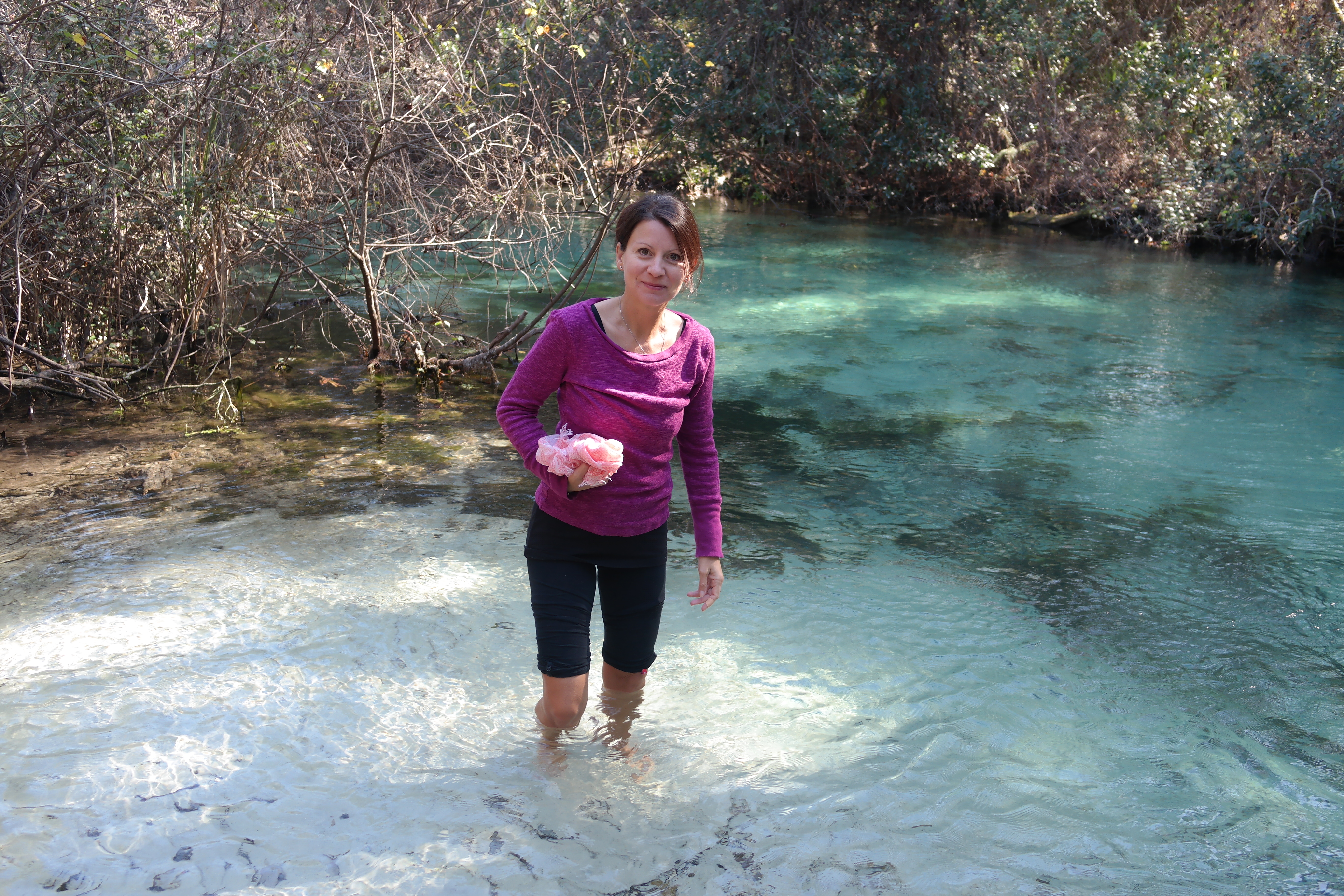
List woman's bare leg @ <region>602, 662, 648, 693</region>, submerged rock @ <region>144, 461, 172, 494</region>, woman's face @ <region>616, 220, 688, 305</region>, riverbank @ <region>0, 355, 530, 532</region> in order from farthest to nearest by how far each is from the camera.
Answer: submerged rock @ <region>144, 461, 172, 494</region> < riverbank @ <region>0, 355, 530, 532</region> < woman's bare leg @ <region>602, 662, 648, 693</region> < woman's face @ <region>616, 220, 688, 305</region>

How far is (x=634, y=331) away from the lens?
9.55ft

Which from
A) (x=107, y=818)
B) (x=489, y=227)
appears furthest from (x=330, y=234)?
(x=107, y=818)

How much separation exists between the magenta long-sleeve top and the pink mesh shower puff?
2.7 inches

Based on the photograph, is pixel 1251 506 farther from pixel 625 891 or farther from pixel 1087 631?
pixel 625 891

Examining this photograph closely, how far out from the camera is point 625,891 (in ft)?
9.37

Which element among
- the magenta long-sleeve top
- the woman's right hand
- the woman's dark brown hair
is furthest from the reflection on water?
the woman's dark brown hair

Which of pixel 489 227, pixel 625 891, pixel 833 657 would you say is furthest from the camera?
pixel 489 227

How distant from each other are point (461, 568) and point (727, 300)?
26.4 feet

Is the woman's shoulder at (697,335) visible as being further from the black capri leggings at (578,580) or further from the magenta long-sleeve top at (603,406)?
the black capri leggings at (578,580)

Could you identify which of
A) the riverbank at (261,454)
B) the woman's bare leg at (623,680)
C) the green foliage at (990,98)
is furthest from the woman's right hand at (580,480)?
the green foliage at (990,98)

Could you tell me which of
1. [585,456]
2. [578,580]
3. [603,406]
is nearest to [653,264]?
[603,406]

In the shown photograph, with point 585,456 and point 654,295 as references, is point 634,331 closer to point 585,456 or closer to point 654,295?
point 654,295

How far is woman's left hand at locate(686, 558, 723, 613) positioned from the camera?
3059 mm

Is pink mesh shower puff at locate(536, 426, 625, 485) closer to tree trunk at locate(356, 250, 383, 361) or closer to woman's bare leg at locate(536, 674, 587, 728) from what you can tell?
woman's bare leg at locate(536, 674, 587, 728)
